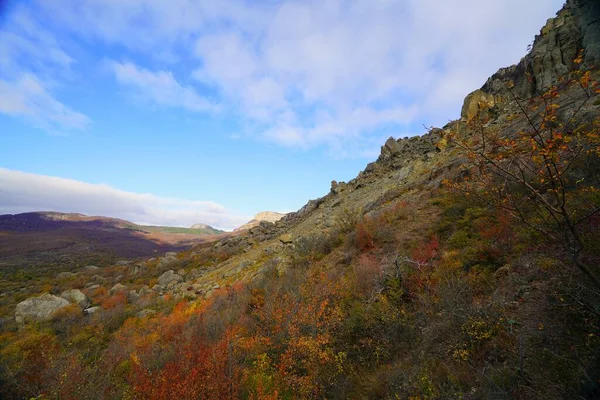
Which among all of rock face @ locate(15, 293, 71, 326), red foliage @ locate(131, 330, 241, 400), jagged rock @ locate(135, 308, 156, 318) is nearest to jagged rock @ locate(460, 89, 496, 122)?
red foliage @ locate(131, 330, 241, 400)

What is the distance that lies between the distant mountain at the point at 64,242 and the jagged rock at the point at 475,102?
164 feet

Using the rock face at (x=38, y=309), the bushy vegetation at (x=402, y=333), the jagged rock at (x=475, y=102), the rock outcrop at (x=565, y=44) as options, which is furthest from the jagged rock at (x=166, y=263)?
the jagged rock at (x=475, y=102)

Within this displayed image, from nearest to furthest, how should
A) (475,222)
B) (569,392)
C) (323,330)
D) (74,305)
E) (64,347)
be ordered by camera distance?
(569,392) → (323,330) → (475,222) → (64,347) → (74,305)

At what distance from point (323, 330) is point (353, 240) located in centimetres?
523

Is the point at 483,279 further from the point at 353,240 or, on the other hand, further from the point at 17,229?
the point at 17,229

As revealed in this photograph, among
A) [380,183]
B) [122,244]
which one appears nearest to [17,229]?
[122,244]

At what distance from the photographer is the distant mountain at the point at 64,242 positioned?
44.3m

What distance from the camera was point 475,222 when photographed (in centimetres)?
812

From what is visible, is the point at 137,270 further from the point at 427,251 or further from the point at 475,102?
the point at 475,102

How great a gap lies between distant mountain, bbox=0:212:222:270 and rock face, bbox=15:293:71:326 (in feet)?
87.4

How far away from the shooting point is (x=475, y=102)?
71.4 feet

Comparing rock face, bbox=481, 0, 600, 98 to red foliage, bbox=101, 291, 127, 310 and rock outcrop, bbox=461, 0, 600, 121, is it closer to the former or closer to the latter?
rock outcrop, bbox=461, 0, 600, 121

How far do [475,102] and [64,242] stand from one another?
7836cm

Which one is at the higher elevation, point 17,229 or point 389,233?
point 389,233
